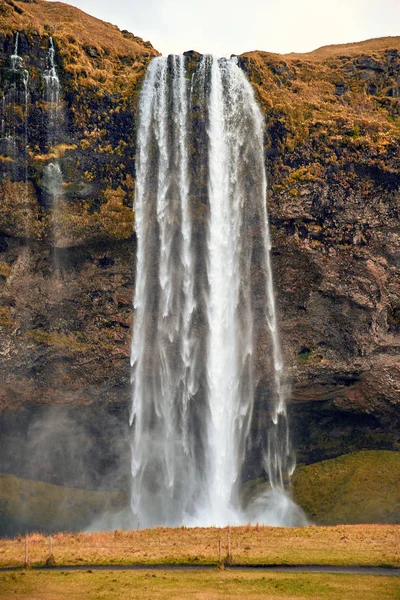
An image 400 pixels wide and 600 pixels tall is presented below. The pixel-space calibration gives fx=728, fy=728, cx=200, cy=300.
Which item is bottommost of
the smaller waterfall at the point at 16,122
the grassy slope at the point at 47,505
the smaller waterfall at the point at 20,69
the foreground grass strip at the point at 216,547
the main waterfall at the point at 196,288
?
the grassy slope at the point at 47,505

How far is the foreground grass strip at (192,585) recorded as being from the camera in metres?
26.6

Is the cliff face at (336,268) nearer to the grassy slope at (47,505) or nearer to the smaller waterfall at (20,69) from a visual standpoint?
the grassy slope at (47,505)

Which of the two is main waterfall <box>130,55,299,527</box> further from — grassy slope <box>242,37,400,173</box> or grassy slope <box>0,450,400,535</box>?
grassy slope <box>242,37,400,173</box>

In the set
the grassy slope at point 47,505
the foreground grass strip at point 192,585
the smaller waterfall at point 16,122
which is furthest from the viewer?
the smaller waterfall at point 16,122

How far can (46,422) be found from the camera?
58812 mm

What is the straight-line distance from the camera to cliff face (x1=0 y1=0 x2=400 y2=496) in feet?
185

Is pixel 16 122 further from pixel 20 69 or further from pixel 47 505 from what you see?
pixel 47 505

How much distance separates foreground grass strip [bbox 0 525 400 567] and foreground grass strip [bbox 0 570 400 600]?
2125mm

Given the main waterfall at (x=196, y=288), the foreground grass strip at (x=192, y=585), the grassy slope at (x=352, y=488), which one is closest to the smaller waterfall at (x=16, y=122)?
the main waterfall at (x=196, y=288)

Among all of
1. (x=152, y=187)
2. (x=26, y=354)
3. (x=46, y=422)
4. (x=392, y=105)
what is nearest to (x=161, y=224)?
(x=152, y=187)

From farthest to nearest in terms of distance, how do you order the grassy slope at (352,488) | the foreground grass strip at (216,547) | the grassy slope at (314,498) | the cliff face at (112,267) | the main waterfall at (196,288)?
the main waterfall at (196,288) < the cliff face at (112,267) < the grassy slope at (314,498) < the grassy slope at (352,488) < the foreground grass strip at (216,547)

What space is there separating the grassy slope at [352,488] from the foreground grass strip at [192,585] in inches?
1006

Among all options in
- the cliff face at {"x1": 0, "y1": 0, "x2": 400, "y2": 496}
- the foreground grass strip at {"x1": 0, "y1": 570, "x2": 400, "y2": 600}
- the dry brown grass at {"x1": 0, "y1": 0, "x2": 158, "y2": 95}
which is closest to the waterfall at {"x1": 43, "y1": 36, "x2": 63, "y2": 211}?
the cliff face at {"x1": 0, "y1": 0, "x2": 400, "y2": 496}

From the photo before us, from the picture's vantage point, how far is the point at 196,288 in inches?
2286
